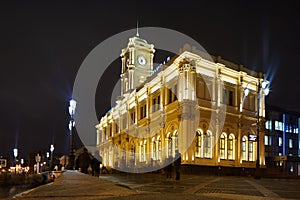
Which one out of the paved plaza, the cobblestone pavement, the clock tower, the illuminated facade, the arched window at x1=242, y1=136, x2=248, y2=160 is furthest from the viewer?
the clock tower

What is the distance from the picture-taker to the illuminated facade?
4003 centimetres

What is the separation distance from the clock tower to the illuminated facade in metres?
13.8

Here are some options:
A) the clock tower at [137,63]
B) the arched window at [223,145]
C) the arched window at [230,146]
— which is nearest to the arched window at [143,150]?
the arched window at [223,145]

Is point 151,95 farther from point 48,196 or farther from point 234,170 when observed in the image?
point 48,196

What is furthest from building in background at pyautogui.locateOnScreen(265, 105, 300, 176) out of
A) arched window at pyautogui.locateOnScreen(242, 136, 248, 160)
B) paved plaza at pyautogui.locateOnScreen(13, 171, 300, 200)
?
paved plaza at pyautogui.locateOnScreen(13, 171, 300, 200)

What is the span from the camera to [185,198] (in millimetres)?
6879

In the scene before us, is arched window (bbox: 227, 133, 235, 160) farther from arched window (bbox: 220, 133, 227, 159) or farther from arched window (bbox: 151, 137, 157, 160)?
arched window (bbox: 151, 137, 157, 160)

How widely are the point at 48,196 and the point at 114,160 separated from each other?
6184 centimetres

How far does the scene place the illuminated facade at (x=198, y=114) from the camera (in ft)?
131

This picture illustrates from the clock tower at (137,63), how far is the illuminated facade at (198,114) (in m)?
13.8

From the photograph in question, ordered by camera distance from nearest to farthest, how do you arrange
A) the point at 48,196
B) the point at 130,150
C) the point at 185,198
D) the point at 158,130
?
the point at 185,198 < the point at 48,196 < the point at 158,130 < the point at 130,150

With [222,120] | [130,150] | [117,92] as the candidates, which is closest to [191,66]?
[222,120]

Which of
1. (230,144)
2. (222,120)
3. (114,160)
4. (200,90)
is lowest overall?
(114,160)

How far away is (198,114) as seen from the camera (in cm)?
4066
